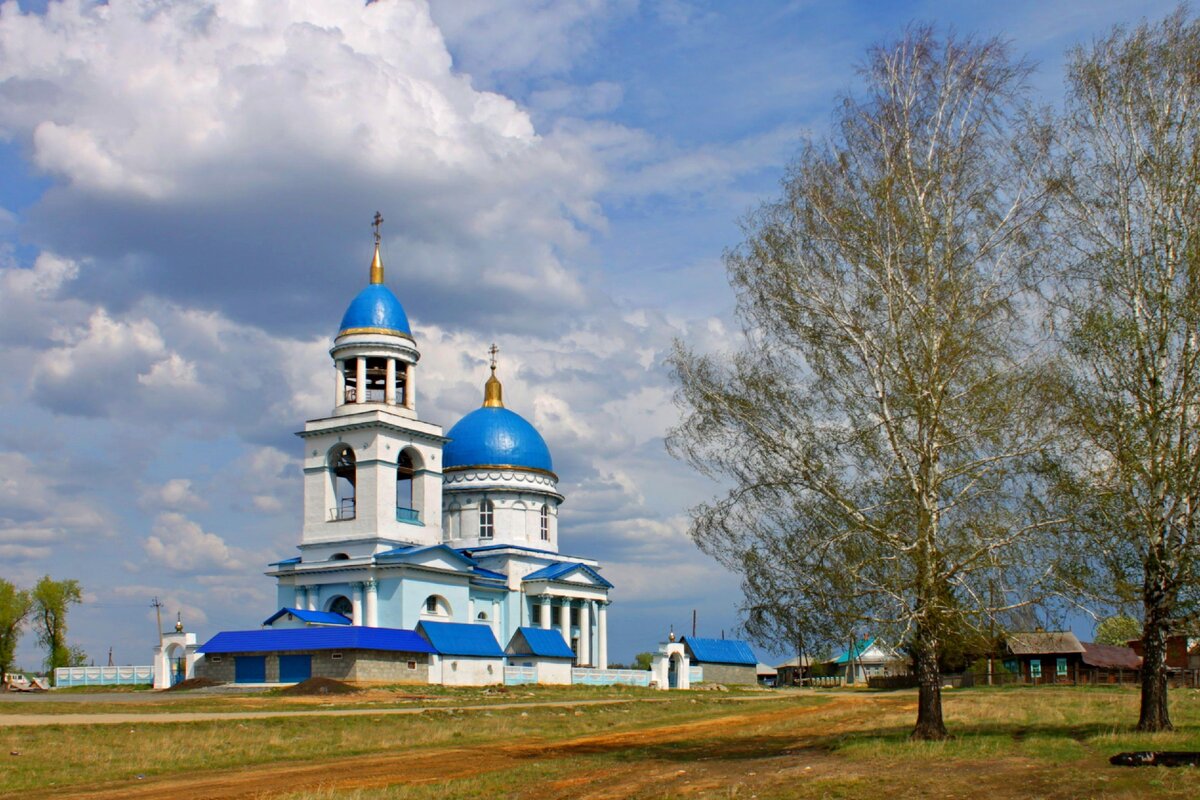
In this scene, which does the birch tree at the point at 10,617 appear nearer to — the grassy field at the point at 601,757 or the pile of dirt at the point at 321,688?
the pile of dirt at the point at 321,688

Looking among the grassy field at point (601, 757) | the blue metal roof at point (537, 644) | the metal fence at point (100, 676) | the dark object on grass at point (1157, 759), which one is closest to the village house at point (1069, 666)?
the blue metal roof at point (537, 644)

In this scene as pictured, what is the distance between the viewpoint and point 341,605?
57969 millimetres

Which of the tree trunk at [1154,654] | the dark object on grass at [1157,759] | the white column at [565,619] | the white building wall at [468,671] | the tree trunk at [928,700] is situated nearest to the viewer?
the dark object on grass at [1157,759]

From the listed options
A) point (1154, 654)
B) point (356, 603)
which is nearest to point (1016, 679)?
point (356, 603)

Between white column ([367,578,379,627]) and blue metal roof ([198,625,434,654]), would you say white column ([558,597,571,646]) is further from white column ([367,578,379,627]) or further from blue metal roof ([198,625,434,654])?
blue metal roof ([198,625,434,654])

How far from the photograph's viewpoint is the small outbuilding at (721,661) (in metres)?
74.5

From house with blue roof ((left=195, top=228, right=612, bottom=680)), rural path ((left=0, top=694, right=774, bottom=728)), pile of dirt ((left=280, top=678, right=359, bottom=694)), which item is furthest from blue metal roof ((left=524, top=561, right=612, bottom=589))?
rural path ((left=0, top=694, right=774, bottom=728))

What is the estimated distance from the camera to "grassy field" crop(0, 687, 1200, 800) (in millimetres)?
15172

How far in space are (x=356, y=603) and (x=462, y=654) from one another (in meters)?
5.54

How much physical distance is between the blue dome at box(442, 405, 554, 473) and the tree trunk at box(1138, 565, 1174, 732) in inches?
1959

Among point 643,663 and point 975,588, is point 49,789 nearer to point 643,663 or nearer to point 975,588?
point 975,588

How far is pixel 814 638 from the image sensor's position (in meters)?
19.9

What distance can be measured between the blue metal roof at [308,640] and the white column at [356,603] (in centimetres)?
410

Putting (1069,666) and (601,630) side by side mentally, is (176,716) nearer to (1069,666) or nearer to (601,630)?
(601,630)
